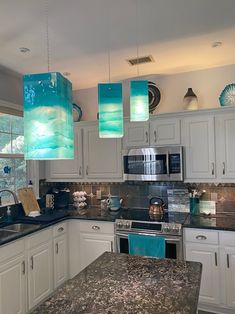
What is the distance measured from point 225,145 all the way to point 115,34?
5.35 feet

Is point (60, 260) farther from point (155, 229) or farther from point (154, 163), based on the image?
point (154, 163)

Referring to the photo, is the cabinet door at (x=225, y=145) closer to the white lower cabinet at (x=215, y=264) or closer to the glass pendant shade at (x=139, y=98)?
the white lower cabinet at (x=215, y=264)

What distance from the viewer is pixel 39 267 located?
2.71 metres

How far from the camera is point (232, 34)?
2.30m

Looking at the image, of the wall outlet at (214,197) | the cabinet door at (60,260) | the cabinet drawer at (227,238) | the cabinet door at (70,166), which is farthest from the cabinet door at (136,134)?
the cabinet door at (60,260)

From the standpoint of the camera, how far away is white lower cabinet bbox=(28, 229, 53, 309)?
259 centimetres

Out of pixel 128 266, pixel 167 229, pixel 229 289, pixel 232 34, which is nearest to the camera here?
pixel 128 266

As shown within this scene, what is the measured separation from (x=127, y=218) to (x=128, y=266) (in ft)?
4.40

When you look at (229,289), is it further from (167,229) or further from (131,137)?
(131,137)

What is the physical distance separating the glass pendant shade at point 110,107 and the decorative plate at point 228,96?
69.4 inches

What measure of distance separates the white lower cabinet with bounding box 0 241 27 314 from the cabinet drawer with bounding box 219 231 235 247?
1.95 meters

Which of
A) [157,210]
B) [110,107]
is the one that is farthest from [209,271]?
[110,107]

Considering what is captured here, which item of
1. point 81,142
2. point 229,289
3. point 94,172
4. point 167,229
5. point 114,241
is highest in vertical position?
point 81,142

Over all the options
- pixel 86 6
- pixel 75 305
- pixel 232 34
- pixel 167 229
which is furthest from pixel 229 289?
pixel 86 6
